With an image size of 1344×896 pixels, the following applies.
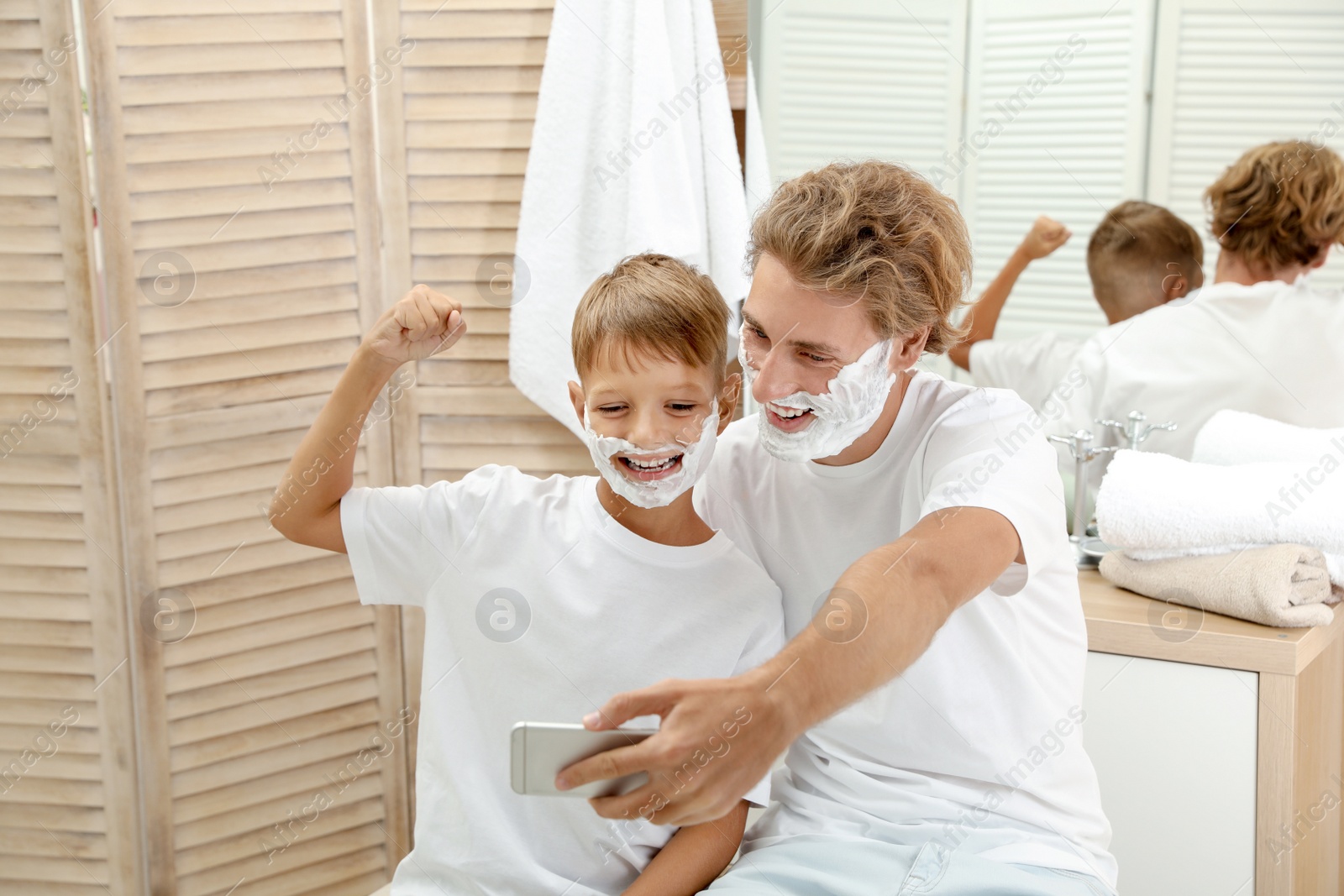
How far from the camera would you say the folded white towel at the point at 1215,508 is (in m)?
1.19

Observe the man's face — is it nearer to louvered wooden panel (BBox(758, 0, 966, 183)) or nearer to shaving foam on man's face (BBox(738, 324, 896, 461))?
shaving foam on man's face (BBox(738, 324, 896, 461))

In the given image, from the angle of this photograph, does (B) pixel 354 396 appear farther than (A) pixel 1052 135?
No

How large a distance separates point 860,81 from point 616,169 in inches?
14.5

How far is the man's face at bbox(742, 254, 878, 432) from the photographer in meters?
0.93

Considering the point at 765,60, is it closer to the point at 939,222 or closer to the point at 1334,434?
the point at 939,222

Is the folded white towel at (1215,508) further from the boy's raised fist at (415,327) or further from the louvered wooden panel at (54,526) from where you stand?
the louvered wooden panel at (54,526)

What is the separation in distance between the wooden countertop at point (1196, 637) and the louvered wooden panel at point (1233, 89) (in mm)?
420

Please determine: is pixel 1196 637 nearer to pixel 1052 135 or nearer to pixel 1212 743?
pixel 1212 743

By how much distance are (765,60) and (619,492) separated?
849 mm

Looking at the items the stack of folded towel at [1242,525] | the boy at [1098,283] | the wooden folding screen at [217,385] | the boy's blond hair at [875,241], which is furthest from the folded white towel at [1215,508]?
the wooden folding screen at [217,385]

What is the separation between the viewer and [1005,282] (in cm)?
148

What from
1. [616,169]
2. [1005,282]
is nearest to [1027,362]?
[1005,282]

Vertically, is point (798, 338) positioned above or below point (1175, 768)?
above

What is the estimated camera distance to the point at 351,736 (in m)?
1.62
